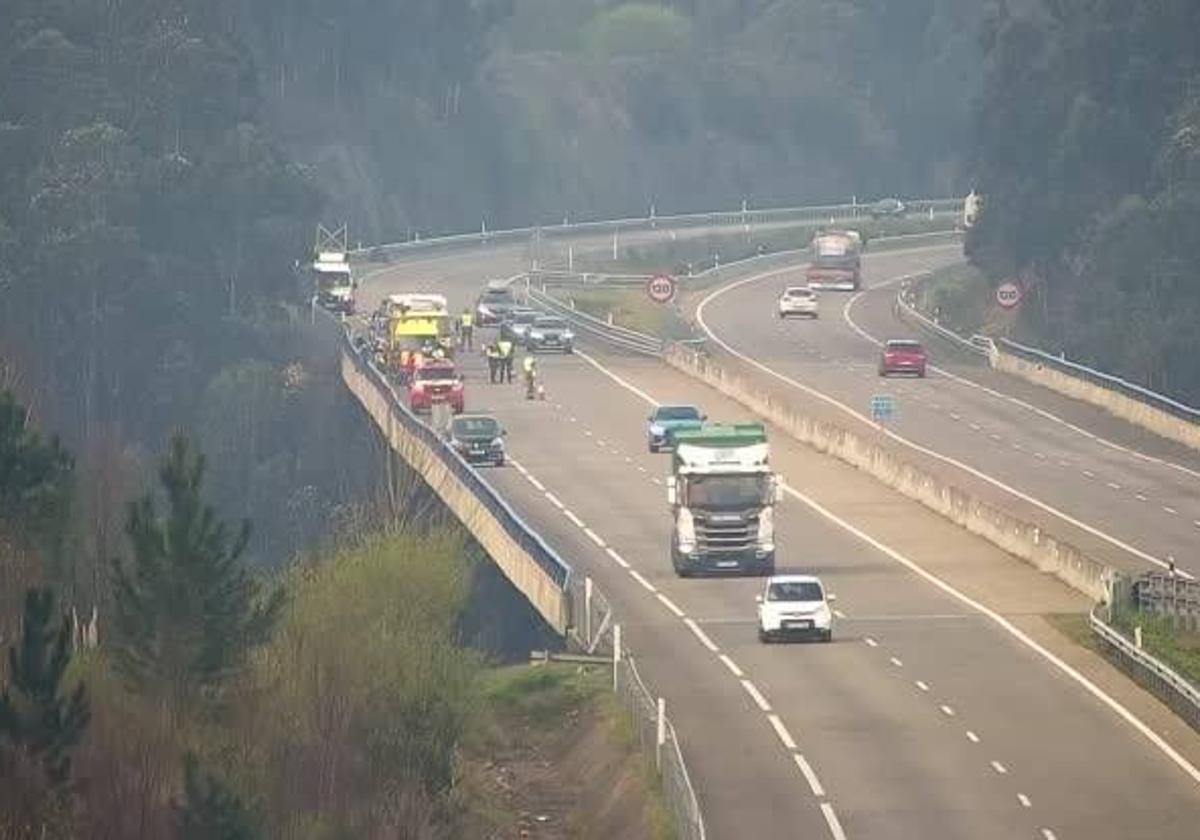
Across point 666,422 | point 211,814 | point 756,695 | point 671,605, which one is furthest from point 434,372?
point 211,814

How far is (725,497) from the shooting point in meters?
75.9

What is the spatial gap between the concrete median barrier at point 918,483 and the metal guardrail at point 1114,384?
8701 mm

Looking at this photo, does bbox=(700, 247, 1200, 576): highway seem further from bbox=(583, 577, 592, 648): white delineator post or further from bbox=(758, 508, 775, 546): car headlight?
bbox=(583, 577, 592, 648): white delineator post

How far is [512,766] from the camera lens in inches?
2542

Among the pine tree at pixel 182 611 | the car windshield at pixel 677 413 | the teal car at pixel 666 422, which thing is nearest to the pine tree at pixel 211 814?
the pine tree at pixel 182 611

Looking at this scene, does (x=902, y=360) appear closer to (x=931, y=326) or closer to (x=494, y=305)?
(x=931, y=326)

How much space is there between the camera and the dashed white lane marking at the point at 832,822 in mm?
52312

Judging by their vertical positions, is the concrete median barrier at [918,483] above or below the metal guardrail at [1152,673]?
above

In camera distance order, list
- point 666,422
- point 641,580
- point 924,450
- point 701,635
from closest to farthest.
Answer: point 701,635 → point 641,580 → point 666,422 → point 924,450

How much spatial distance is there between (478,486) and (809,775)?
106ft

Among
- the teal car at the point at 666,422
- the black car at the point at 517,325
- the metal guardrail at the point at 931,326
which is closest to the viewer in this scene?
the teal car at the point at 666,422

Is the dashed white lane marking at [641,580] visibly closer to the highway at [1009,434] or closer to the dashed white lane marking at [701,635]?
the dashed white lane marking at [701,635]

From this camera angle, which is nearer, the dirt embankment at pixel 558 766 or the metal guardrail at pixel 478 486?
the dirt embankment at pixel 558 766

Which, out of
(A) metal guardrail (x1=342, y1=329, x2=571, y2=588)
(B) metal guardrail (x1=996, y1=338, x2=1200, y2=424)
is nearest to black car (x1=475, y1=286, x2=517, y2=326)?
(B) metal guardrail (x1=996, y1=338, x2=1200, y2=424)
